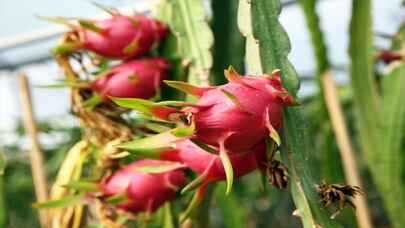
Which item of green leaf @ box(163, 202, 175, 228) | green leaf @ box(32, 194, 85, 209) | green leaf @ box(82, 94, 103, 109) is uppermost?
green leaf @ box(82, 94, 103, 109)

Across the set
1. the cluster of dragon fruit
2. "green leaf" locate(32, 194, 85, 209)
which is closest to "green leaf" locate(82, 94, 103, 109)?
the cluster of dragon fruit

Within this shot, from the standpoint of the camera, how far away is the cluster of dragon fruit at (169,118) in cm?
49

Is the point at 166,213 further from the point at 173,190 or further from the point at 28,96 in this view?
the point at 28,96

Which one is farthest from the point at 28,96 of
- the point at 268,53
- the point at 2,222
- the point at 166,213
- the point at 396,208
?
the point at 268,53

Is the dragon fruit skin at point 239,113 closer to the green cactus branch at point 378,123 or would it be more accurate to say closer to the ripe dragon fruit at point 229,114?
the ripe dragon fruit at point 229,114

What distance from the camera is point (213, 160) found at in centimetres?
55

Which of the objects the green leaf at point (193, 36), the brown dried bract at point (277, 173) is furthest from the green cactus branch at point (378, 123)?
the brown dried bract at point (277, 173)

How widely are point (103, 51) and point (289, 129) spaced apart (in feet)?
1.20

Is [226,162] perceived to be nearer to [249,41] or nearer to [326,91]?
[249,41]

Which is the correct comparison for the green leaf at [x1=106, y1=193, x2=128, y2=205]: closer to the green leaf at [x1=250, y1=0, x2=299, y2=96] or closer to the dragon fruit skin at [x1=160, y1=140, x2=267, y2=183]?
the dragon fruit skin at [x1=160, y1=140, x2=267, y2=183]

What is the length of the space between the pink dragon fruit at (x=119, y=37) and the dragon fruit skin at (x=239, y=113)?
33 centimetres

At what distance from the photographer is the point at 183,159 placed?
0.61 metres

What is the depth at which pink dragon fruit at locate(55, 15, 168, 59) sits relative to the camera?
0.82 metres

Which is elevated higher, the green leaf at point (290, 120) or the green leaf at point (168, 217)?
the green leaf at point (290, 120)
